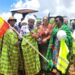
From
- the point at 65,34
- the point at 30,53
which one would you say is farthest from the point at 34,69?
the point at 65,34

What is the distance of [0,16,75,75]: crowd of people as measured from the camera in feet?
45.0

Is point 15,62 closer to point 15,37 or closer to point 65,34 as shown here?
point 15,37

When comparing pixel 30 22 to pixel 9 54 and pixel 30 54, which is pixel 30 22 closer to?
pixel 30 54

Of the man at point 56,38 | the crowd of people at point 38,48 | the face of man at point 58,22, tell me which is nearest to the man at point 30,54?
the crowd of people at point 38,48

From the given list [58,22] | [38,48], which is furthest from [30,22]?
[58,22]

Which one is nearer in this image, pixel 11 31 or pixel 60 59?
pixel 60 59

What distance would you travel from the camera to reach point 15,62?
1445cm

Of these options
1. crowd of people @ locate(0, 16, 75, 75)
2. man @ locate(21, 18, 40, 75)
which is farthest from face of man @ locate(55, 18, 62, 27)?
man @ locate(21, 18, 40, 75)

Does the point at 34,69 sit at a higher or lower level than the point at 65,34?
lower

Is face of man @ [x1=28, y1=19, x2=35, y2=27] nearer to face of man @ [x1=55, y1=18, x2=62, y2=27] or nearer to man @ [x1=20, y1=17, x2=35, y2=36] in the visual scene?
man @ [x1=20, y1=17, x2=35, y2=36]

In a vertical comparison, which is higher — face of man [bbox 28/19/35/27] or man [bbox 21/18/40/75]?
face of man [bbox 28/19/35/27]

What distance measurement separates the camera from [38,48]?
46.8 ft

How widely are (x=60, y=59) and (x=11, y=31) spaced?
5.53 feet

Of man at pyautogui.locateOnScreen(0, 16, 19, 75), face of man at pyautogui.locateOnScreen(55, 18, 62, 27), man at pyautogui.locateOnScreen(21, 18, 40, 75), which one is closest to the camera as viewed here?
face of man at pyautogui.locateOnScreen(55, 18, 62, 27)
